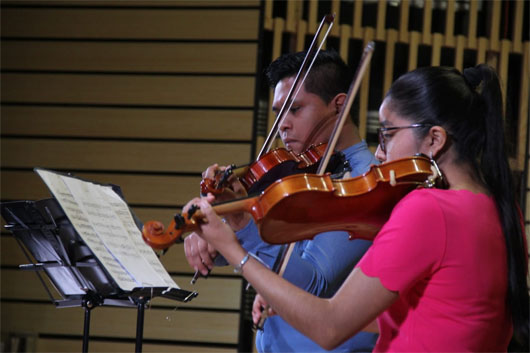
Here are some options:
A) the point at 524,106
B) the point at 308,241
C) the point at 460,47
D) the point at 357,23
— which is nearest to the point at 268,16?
the point at 357,23

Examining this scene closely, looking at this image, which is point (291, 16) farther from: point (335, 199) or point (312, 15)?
point (335, 199)

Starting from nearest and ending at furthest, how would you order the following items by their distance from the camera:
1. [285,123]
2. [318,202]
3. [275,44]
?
[318,202] < [285,123] < [275,44]

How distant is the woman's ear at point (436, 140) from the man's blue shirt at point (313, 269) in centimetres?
51

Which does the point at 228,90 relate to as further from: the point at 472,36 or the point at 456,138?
the point at 456,138

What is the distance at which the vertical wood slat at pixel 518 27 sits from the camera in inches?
194

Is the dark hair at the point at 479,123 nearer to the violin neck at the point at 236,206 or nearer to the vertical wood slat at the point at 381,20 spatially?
the violin neck at the point at 236,206

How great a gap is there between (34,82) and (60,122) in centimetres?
37

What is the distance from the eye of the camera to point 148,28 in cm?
492

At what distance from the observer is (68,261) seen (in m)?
2.03

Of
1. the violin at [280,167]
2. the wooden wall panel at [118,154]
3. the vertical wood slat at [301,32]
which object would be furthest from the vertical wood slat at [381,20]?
the violin at [280,167]

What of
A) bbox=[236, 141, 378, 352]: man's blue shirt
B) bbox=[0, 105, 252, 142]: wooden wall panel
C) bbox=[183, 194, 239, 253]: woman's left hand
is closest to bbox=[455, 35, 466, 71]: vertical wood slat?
bbox=[0, 105, 252, 142]: wooden wall panel

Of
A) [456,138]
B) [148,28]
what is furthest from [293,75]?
[148,28]

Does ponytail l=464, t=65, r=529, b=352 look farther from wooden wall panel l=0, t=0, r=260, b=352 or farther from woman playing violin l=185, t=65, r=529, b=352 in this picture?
wooden wall panel l=0, t=0, r=260, b=352

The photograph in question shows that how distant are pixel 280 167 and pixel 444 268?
83 centimetres
